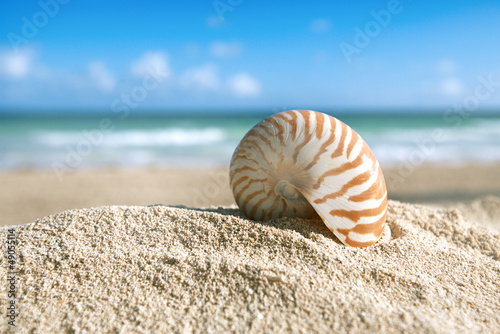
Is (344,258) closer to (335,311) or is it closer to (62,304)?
(335,311)

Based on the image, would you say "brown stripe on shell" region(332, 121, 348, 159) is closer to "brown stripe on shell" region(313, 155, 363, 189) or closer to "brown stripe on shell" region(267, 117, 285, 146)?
"brown stripe on shell" region(313, 155, 363, 189)

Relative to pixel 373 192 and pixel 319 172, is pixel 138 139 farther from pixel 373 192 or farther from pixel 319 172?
pixel 373 192

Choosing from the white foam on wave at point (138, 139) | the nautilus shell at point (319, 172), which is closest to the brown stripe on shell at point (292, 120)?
the nautilus shell at point (319, 172)

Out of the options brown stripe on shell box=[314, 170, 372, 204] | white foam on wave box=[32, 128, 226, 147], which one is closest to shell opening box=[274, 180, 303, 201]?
brown stripe on shell box=[314, 170, 372, 204]

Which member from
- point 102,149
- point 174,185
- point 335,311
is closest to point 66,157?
point 102,149

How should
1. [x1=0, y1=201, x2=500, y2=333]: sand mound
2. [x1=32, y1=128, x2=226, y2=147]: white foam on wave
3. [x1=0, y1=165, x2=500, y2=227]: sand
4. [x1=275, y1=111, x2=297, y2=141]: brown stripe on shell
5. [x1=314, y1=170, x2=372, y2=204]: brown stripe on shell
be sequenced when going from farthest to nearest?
1. [x1=32, y1=128, x2=226, y2=147]: white foam on wave
2. [x1=0, y1=165, x2=500, y2=227]: sand
3. [x1=275, y1=111, x2=297, y2=141]: brown stripe on shell
4. [x1=314, y1=170, x2=372, y2=204]: brown stripe on shell
5. [x1=0, y1=201, x2=500, y2=333]: sand mound

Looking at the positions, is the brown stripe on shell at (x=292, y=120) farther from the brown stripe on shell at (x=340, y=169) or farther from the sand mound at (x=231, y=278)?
the sand mound at (x=231, y=278)

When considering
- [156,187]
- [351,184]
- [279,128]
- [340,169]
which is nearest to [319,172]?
[340,169]

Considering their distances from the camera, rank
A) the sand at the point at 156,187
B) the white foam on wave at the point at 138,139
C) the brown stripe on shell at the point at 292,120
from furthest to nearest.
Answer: the white foam on wave at the point at 138,139 < the sand at the point at 156,187 < the brown stripe on shell at the point at 292,120
